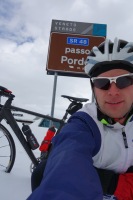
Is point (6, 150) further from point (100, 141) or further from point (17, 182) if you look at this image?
point (100, 141)

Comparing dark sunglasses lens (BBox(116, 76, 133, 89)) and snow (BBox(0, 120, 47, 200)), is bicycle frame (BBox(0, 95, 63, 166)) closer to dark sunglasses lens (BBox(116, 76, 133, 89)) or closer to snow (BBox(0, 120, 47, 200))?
snow (BBox(0, 120, 47, 200))

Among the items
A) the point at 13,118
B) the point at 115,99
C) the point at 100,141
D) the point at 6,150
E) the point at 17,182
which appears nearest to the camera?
the point at 100,141

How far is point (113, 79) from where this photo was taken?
1384 mm

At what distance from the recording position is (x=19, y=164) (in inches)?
155

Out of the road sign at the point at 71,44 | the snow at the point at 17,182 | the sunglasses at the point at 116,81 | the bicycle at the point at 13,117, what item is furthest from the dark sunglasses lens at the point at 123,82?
the road sign at the point at 71,44

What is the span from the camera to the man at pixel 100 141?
2.56 feet

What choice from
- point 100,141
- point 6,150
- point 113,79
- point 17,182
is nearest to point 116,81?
point 113,79

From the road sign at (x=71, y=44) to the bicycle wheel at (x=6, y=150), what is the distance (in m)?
3.14

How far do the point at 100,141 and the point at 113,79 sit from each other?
14.9 inches

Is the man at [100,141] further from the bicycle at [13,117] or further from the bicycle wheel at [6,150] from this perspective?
the bicycle wheel at [6,150]

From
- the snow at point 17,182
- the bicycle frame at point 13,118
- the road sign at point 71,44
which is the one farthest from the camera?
the road sign at point 71,44

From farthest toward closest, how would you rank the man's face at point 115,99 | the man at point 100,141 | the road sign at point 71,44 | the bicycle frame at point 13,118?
the road sign at point 71,44 < the bicycle frame at point 13,118 < the man's face at point 115,99 < the man at point 100,141

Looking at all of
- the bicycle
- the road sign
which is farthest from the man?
the road sign

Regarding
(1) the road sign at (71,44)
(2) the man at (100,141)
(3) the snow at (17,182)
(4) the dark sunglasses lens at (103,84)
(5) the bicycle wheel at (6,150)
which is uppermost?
(1) the road sign at (71,44)
